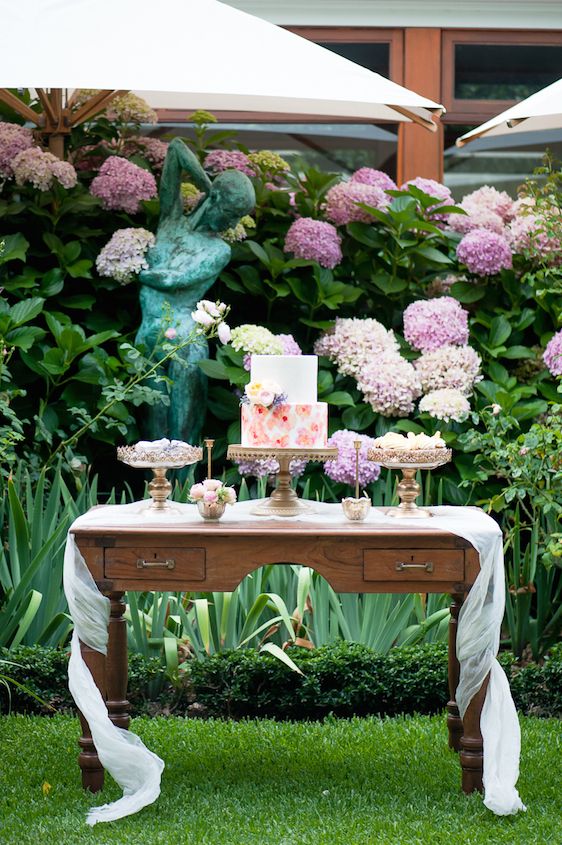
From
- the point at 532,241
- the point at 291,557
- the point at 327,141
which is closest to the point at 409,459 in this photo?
the point at 291,557

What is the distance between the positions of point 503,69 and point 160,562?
19.1 ft

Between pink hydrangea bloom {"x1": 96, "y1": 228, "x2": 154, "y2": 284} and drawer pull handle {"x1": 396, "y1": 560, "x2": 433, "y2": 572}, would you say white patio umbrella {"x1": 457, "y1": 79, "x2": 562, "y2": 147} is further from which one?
drawer pull handle {"x1": 396, "y1": 560, "x2": 433, "y2": 572}

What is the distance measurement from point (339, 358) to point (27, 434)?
1482 mm

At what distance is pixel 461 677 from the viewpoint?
3477 millimetres

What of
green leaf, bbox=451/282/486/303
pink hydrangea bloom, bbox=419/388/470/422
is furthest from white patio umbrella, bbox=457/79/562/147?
pink hydrangea bloom, bbox=419/388/470/422

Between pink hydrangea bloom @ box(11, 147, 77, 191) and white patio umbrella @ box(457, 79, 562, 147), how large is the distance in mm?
1844

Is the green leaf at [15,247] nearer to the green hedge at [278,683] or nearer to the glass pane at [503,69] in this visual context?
the green hedge at [278,683]

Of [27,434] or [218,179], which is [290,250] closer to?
[218,179]

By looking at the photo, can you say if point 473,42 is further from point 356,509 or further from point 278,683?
point 356,509

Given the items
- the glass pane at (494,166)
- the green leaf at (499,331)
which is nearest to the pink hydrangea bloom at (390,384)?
the green leaf at (499,331)

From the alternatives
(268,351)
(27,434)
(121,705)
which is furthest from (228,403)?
(121,705)

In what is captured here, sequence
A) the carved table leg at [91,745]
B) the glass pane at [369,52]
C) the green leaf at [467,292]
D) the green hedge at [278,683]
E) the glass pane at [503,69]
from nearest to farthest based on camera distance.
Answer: the carved table leg at [91,745] < the green hedge at [278,683] < the green leaf at [467,292] < the glass pane at [369,52] < the glass pane at [503,69]

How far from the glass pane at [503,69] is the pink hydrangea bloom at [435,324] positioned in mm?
2869

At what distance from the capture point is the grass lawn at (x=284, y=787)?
10.8 ft
